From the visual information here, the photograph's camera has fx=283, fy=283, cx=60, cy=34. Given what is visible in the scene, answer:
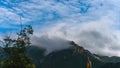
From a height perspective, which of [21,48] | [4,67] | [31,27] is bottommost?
[4,67]

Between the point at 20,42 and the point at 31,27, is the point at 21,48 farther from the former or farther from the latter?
the point at 31,27

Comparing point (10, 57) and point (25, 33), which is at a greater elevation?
point (25, 33)

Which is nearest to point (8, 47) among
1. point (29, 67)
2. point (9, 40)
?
point (9, 40)

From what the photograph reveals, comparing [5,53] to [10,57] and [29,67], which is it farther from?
[29,67]

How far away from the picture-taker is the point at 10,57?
97.6m

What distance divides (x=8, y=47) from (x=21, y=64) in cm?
733

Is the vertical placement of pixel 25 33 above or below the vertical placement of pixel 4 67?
above

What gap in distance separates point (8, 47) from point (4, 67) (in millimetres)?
6913

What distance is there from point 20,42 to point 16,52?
12.2 feet

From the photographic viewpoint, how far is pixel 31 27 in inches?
4060

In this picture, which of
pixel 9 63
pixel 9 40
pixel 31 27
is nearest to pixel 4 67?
pixel 9 63

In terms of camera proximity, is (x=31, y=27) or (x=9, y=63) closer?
(x=9, y=63)

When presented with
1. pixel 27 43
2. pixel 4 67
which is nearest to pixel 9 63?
pixel 4 67

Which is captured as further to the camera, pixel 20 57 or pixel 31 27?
pixel 31 27
